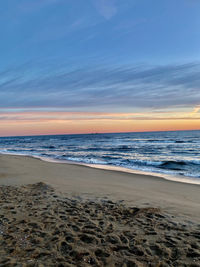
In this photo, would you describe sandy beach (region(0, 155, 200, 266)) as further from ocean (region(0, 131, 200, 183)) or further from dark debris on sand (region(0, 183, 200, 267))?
ocean (region(0, 131, 200, 183))

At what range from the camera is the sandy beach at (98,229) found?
3188 mm

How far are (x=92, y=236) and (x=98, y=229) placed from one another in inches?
14.0

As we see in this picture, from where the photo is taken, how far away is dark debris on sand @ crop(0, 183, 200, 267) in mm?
3146

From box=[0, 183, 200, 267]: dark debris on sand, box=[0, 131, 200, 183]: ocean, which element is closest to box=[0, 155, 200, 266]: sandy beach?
box=[0, 183, 200, 267]: dark debris on sand

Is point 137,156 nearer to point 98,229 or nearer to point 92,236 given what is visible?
point 98,229

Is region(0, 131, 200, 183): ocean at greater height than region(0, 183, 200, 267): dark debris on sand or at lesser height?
lesser

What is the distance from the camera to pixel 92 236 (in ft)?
12.7

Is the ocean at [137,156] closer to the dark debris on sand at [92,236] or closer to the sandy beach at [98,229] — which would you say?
the sandy beach at [98,229]

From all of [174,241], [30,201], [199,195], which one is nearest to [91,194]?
[30,201]

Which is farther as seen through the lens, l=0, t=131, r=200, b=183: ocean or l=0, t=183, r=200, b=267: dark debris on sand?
l=0, t=131, r=200, b=183: ocean

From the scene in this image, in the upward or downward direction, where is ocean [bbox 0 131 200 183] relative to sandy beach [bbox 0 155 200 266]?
downward

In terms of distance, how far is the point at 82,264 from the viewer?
304 centimetres

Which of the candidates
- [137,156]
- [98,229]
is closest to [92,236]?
[98,229]

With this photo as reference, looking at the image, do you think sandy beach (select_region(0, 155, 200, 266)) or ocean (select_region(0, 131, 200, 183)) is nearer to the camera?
sandy beach (select_region(0, 155, 200, 266))
